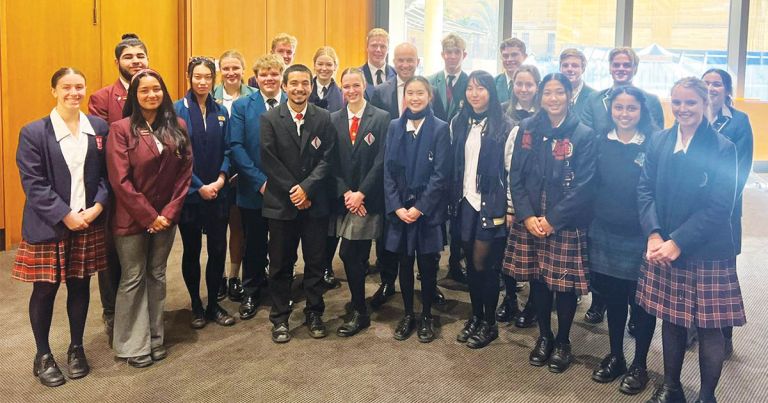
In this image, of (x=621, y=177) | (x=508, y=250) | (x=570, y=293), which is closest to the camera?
(x=621, y=177)

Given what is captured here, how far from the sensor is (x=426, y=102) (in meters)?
3.12

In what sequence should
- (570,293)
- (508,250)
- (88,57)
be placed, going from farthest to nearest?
(88,57) → (508,250) → (570,293)

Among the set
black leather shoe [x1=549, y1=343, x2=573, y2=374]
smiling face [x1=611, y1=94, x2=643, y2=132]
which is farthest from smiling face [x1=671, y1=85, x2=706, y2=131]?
black leather shoe [x1=549, y1=343, x2=573, y2=374]

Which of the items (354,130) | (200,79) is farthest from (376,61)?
(200,79)

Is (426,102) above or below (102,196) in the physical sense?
above

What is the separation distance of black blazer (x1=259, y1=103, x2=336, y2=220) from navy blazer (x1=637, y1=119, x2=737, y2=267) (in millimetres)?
1639

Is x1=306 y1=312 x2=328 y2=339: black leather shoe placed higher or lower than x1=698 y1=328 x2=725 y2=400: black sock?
lower

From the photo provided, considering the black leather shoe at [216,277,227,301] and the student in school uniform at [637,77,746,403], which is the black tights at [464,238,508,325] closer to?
the student in school uniform at [637,77,746,403]

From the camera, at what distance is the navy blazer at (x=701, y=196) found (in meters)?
2.29

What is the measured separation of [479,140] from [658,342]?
58.5 inches

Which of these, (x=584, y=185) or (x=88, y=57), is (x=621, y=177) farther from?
(x=88, y=57)

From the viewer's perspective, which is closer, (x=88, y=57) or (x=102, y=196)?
(x=102, y=196)

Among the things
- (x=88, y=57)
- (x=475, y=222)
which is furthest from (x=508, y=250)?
(x=88, y=57)

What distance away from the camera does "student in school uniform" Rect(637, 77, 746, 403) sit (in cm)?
231
